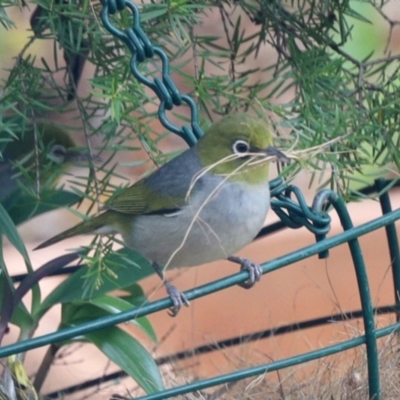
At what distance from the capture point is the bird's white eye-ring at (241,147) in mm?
900

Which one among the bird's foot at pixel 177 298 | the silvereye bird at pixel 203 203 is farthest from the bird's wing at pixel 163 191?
the bird's foot at pixel 177 298

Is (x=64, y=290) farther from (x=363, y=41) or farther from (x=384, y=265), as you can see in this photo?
(x=363, y=41)

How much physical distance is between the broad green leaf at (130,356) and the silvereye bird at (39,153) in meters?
0.23

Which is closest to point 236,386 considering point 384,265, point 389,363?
point 389,363

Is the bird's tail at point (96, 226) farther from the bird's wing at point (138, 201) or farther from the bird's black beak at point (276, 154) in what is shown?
the bird's black beak at point (276, 154)

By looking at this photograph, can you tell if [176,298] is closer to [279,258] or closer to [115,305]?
[279,258]

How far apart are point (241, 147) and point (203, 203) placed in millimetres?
78

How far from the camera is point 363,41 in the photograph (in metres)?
2.26

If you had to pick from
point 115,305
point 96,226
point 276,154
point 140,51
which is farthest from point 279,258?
point 115,305

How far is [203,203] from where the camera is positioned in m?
0.89

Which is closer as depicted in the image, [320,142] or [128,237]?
[320,142]

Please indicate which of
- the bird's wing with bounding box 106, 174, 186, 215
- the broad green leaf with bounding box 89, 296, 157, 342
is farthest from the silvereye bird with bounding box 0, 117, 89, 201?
the broad green leaf with bounding box 89, 296, 157, 342

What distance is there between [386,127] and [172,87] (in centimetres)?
33

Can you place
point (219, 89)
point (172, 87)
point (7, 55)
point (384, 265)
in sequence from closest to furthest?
point (172, 87), point (219, 89), point (384, 265), point (7, 55)
